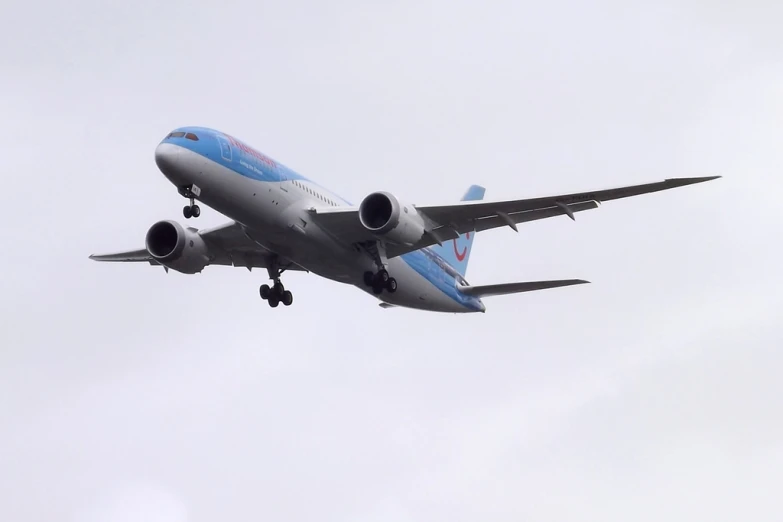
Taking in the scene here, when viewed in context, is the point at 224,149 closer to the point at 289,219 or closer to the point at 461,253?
the point at 289,219

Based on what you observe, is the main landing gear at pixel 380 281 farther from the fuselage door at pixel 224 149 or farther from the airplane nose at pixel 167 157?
the airplane nose at pixel 167 157

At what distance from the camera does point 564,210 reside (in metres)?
33.9

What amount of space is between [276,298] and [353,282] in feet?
10.3

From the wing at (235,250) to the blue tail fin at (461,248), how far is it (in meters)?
7.48

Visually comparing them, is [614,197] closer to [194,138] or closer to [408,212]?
[408,212]

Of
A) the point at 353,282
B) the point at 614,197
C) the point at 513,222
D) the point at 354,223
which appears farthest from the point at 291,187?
the point at 614,197

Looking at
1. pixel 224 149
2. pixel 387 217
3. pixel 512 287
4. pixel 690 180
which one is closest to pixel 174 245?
pixel 224 149

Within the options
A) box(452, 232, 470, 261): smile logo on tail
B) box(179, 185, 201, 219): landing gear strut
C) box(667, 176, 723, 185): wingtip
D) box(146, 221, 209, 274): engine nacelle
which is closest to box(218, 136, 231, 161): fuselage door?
box(179, 185, 201, 219): landing gear strut

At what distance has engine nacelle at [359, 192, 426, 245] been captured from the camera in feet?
110

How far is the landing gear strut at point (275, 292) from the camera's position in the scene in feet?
126

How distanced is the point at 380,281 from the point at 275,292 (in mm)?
4314

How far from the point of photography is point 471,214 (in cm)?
3466

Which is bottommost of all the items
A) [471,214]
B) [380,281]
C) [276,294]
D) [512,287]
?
[276,294]

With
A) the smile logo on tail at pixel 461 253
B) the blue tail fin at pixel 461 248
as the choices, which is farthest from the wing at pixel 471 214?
the smile logo on tail at pixel 461 253
